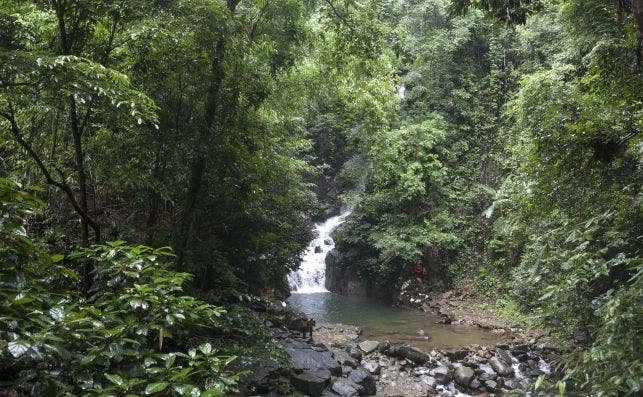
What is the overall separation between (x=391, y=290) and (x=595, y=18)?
11.2m

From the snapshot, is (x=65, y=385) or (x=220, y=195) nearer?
(x=65, y=385)

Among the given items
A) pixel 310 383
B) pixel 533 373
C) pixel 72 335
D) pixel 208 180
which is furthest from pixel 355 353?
pixel 72 335

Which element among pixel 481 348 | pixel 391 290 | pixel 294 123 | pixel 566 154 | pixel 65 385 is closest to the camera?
pixel 65 385

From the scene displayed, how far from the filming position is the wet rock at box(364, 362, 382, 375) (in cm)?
916

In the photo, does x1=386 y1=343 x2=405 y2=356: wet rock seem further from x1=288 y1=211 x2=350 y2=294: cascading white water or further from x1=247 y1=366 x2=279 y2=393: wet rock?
x1=288 y1=211 x2=350 y2=294: cascading white water

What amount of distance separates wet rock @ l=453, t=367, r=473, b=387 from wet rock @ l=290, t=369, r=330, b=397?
3251 mm

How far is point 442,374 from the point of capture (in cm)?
902

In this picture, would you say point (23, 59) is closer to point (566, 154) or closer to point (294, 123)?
point (566, 154)

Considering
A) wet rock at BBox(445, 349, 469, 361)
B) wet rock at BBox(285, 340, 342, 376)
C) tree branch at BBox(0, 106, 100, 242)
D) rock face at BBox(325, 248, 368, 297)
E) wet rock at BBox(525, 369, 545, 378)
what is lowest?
wet rock at BBox(525, 369, 545, 378)

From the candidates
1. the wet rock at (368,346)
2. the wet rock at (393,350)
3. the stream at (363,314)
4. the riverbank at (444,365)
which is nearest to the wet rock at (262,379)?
the riverbank at (444,365)

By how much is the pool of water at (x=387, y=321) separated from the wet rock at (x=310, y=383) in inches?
187

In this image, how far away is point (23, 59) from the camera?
10.0ft

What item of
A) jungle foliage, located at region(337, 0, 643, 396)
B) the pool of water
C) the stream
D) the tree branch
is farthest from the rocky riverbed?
the tree branch

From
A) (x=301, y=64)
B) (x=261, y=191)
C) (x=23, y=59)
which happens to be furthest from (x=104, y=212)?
(x=301, y=64)
